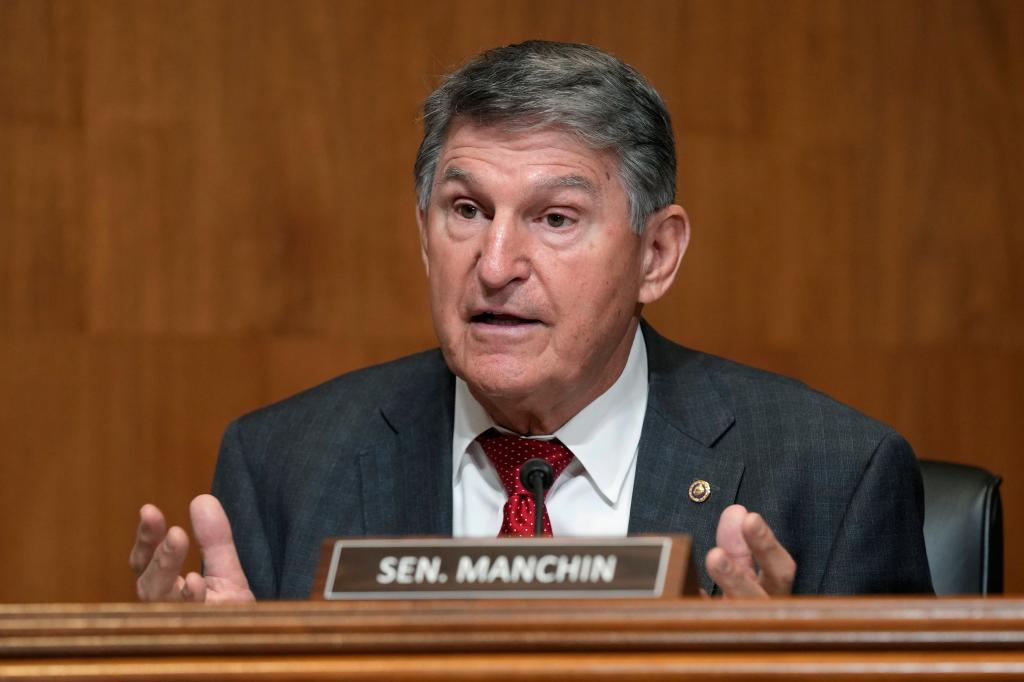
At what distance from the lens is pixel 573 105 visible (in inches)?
77.5

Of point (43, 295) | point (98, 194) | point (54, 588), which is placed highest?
point (98, 194)

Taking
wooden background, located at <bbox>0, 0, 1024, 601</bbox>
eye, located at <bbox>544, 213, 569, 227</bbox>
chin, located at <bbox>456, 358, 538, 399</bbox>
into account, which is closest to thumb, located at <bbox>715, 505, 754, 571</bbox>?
chin, located at <bbox>456, 358, 538, 399</bbox>

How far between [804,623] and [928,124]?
2670 millimetres

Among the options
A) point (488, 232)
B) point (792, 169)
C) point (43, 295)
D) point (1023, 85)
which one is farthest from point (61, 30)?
point (1023, 85)

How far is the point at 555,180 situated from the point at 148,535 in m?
0.77

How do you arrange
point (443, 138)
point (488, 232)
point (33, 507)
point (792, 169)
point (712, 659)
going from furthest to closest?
point (792, 169) < point (33, 507) < point (443, 138) < point (488, 232) < point (712, 659)

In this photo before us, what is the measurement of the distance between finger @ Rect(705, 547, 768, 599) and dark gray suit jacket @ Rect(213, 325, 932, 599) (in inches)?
21.4

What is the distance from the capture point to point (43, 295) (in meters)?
2.95

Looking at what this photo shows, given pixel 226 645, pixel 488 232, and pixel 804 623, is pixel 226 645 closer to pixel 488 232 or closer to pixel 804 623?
pixel 804 623

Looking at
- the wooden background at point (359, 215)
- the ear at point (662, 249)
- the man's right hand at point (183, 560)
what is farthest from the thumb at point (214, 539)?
the wooden background at point (359, 215)

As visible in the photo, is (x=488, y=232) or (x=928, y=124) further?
(x=928, y=124)

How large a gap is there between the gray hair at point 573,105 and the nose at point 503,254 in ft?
0.49

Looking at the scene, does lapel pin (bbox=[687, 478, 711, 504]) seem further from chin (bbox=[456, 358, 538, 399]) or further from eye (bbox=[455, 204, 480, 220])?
eye (bbox=[455, 204, 480, 220])

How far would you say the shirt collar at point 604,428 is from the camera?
6.80 ft
